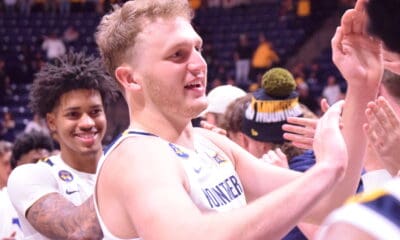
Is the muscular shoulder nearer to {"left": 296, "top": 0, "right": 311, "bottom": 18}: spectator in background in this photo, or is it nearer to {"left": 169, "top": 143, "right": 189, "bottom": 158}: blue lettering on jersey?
{"left": 169, "top": 143, "right": 189, "bottom": 158}: blue lettering on jersey

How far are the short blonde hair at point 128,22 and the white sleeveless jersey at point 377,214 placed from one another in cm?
147

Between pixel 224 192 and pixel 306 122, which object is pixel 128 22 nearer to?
pixel 224 192

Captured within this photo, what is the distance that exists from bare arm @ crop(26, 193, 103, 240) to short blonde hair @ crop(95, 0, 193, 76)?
0.80 m

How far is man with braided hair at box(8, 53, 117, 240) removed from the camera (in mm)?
3785

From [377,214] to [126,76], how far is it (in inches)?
60.8

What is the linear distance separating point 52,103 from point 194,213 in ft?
7.57

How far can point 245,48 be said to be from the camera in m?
16.8

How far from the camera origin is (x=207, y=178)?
2635 millimetres

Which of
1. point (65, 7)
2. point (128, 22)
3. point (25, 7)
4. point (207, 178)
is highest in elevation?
point (128, 22)

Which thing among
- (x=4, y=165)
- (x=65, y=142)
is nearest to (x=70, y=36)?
(x=4, y=165)

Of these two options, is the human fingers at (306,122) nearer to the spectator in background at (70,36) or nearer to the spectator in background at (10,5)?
the spectator in background at (70,36)

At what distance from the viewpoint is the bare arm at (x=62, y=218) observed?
10.7 ft

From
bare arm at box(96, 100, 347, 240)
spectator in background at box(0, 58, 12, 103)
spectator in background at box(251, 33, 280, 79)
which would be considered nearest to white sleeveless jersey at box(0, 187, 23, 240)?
bare arm at box(96, 100, 347, 240)

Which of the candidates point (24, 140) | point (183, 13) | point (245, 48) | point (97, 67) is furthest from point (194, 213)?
point (245, 48)
